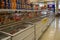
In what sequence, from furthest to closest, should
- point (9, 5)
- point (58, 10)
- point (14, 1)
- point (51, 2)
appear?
point (58, 10) → point (51, 2) → point (14, 1) → point (9, 5)

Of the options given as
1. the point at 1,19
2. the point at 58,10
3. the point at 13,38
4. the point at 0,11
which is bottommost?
the point at 58,10

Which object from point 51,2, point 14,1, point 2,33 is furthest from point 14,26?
point 51,2

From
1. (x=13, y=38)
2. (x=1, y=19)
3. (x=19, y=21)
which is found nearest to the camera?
(x=13, y=38)

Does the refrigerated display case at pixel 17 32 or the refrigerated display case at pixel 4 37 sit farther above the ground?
the refrigerated display case at pixel 4 37

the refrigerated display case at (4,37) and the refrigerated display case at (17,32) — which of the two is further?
the refrigerated display case at (17,32)

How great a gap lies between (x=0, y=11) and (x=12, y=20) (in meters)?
0.73

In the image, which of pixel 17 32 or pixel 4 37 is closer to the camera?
pixel 4 37

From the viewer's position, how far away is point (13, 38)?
211cm

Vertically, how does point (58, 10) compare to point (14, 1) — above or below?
below

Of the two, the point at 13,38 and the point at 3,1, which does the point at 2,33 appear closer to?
the point at 13,38

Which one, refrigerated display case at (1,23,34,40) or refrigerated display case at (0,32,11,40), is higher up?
refrigerated display case at (0,32,11,40)

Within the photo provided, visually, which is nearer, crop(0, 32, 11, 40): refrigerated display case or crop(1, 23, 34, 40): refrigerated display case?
crop(0, 32, 11, 40): refrigerated display case

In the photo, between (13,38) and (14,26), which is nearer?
(13,38)

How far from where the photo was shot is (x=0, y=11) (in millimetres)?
2260
